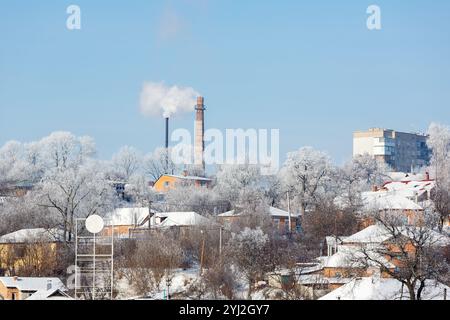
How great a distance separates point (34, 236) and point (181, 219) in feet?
11.4

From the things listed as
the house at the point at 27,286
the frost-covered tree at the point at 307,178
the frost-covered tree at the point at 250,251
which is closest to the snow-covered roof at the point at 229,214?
the frost-covered tree at the point at 250,251

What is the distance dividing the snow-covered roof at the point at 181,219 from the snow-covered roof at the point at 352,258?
266 cm

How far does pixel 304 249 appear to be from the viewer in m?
9.32

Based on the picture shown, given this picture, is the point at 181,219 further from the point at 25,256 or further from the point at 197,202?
the point at 25,256

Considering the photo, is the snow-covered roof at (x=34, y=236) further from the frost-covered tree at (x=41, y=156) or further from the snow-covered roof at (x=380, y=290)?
the snow-covered roof at (x=380, y=290)

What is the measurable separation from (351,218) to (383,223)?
1.36m

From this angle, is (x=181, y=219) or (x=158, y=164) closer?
(x=158, y=164)

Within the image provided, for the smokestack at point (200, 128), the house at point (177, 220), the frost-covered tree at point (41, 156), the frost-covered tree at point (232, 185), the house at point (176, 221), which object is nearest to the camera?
the smokestack at point (200, 128)

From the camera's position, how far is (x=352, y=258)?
7.23 metres

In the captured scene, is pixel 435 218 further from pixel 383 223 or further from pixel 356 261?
pixel 356 261

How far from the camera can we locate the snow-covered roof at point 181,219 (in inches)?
411

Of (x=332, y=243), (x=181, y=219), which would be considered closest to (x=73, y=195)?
(x=332, y=243)
